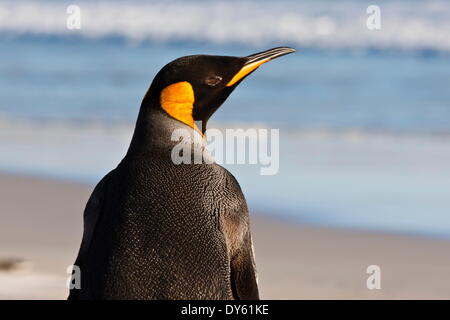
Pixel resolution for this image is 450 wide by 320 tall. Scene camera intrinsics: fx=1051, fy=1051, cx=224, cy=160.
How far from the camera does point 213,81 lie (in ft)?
12.9

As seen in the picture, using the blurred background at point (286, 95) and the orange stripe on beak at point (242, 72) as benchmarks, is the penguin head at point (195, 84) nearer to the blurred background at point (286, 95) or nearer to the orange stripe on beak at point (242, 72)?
the orange stripe on beak at point (242, 72)

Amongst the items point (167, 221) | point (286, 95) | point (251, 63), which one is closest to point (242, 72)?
point (251, 63)

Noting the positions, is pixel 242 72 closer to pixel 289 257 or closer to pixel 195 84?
pixel 195 84

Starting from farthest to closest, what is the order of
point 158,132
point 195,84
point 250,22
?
point 250,22 < point 195,84 < point 158,132

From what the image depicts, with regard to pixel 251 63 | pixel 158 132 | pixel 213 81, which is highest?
pixel 251 63

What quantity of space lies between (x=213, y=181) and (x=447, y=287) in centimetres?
275

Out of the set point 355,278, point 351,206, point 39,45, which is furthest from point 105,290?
point 39,45

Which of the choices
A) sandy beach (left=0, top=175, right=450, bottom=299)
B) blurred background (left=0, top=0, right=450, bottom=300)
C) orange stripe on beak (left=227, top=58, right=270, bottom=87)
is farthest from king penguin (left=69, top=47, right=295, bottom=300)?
blurred background (left=0, top=0, right=450, bottom=300)

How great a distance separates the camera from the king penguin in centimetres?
342

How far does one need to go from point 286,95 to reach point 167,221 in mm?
9557

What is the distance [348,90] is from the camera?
1348 centimetres

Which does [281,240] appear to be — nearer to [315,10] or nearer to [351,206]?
[351,206]

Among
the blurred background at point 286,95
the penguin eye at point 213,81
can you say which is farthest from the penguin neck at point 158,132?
the blurred background at point 286,95

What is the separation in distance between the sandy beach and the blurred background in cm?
25
